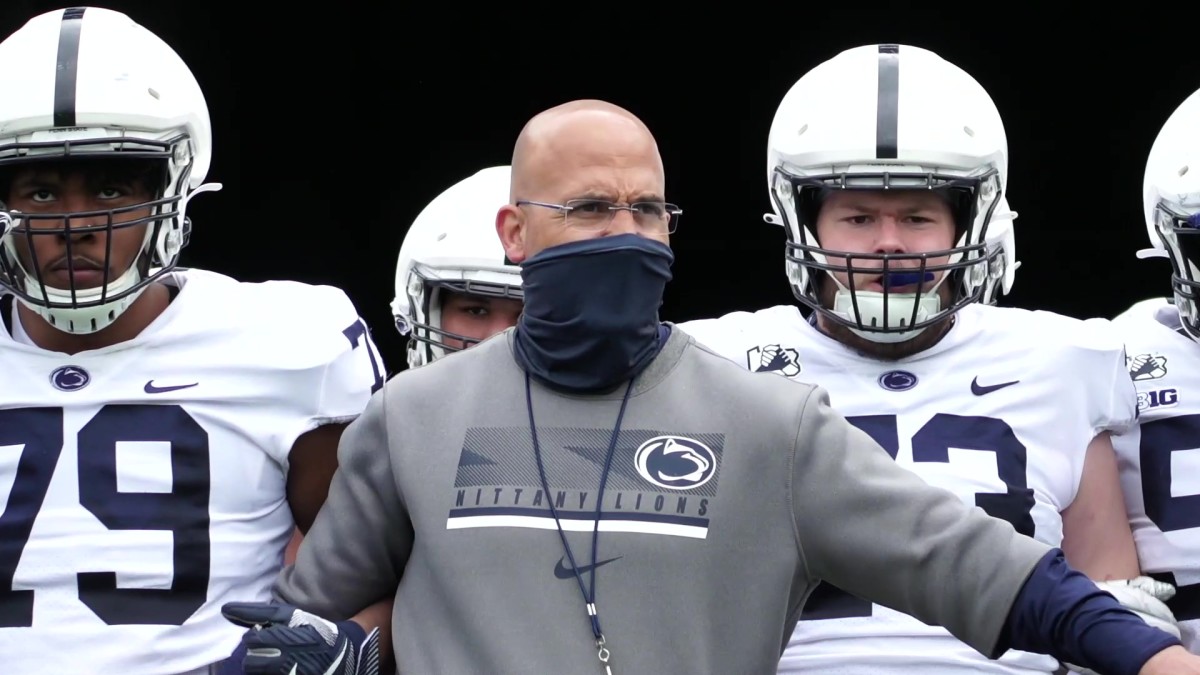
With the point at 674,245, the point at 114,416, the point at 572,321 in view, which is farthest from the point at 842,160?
the point at 674,245

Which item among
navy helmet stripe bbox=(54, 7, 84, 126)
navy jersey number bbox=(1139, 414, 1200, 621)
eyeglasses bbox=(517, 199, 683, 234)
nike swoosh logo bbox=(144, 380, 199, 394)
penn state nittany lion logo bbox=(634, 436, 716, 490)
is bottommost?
navy jersey number bbox=(1139, 414, 1200, 621)

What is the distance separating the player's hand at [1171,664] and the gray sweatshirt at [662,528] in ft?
0.56

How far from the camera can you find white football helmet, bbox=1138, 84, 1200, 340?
338 cm

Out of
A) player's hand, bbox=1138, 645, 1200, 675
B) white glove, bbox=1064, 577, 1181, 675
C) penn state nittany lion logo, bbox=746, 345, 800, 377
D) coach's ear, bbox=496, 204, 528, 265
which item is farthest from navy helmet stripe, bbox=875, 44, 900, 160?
player's hand, bbox=1138, 645, 1200, 675

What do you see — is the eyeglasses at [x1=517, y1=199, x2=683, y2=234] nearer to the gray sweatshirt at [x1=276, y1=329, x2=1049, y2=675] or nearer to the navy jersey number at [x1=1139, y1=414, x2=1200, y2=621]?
the gray sweatshirt at [x1=276, y1=329, x2=1049, y2=675]

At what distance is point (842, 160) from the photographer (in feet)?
10.8

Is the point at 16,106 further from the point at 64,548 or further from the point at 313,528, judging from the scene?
the point at 313,528

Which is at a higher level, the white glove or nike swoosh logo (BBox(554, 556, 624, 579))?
nike swoosh logo (BBox(554, 556, 624, 579))

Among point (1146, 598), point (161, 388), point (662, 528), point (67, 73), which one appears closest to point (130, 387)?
point (161, 388)

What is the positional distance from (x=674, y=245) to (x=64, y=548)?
7.75 ft

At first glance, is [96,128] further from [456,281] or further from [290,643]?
[290,643]

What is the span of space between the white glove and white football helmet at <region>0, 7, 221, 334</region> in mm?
1417

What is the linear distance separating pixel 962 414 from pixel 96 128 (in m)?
1.30

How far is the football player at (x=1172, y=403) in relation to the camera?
327 centimetres
